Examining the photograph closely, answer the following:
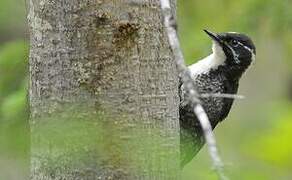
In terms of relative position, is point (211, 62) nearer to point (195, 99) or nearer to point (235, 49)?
point (235, 49)

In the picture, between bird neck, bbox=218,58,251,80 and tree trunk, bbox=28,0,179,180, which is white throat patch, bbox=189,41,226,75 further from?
tree trunk, bbox=28,0,179,180

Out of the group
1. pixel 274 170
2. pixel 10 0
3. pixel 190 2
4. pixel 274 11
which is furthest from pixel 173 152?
pixel 190 2

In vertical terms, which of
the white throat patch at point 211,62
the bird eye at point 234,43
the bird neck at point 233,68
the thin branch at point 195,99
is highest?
the thin branch at point 195,99

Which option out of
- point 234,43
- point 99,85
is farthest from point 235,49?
point 99,85

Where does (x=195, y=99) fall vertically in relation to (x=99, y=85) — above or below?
above

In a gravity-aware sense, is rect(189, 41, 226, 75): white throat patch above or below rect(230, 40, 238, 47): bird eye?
below

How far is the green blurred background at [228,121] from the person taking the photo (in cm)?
430

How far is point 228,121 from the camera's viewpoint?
663 centimetres

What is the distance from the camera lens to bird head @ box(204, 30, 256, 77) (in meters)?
5.72

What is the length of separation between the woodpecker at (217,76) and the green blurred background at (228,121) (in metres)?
0.20

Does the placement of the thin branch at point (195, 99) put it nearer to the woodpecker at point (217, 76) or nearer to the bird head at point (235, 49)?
the woodpecker at point (217, 76)

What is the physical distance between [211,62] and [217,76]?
0.29ft

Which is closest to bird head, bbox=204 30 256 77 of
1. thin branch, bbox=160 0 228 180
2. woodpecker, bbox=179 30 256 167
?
woodpecker, bbox=179 30 256 167

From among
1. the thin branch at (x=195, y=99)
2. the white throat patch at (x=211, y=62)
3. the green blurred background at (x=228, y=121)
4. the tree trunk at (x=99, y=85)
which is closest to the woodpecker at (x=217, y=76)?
the white throat patch at (x=211, y=62)
